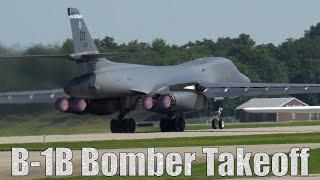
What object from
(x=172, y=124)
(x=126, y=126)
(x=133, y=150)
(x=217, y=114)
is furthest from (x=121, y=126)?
(x=133, y=150)

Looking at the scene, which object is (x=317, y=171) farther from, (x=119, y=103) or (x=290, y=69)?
(x=290, y=69)

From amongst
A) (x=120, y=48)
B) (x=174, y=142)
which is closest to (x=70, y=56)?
(x=174, y=142)

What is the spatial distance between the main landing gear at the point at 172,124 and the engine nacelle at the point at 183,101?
1.03 meters

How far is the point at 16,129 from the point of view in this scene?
6019cm

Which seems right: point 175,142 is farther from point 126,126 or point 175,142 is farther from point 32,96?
point 32,96

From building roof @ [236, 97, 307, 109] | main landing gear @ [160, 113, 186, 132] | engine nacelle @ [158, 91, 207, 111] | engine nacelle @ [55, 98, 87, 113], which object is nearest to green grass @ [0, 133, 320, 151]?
engine nacelle @ [158, 91, 207, 111]

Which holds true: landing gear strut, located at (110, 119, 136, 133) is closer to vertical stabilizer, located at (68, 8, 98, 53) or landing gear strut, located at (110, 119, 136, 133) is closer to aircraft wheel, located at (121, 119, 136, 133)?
aircraft wheel, located at (121, 119, 136, 133)

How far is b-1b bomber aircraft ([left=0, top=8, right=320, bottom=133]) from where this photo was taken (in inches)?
2267

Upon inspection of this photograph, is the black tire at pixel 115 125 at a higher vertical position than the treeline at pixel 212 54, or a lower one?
lower

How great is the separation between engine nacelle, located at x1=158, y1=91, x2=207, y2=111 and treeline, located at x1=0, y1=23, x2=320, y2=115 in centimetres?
510

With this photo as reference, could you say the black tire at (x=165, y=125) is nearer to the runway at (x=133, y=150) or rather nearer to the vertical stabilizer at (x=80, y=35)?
the vertical stabilizer at (x=80, y=35)

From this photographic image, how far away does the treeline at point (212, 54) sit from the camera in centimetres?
5975

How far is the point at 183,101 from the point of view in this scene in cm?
6156

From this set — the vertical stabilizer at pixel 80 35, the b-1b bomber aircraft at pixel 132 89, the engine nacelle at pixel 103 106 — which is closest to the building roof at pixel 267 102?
the b-1b bomber aircraft at pixel 132 89
